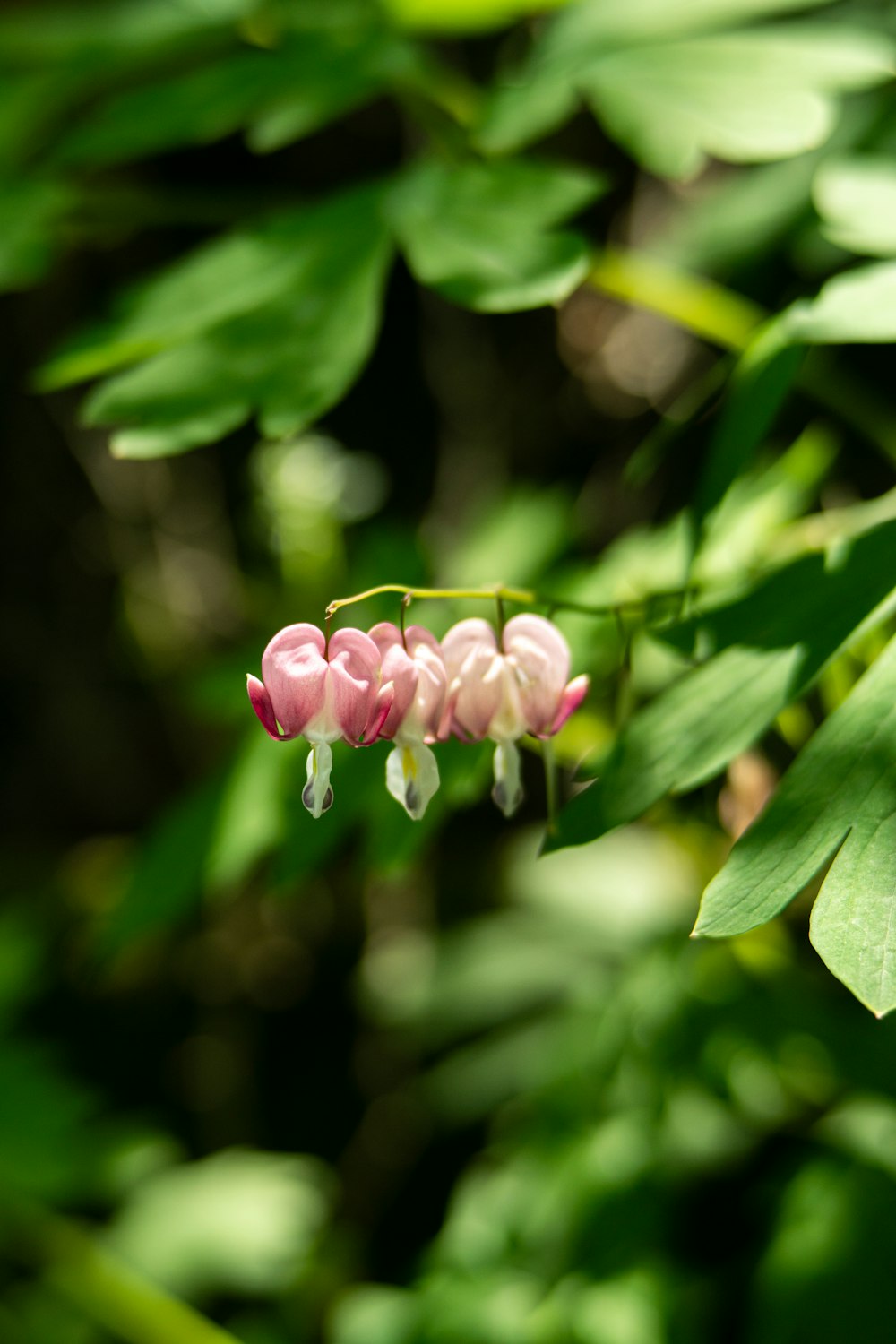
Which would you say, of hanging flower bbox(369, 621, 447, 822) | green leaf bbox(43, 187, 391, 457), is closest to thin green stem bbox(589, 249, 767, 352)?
green leaf bbox(43, 187, 391, 457)

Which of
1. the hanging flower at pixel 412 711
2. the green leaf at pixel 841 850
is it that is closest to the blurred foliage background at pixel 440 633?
the green leaf at pixel 841 850

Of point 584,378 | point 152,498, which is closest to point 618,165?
point 584,378

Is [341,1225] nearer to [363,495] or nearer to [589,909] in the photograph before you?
[589,909]

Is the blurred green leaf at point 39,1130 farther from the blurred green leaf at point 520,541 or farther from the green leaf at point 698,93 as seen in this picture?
the green leaf at point 698,93

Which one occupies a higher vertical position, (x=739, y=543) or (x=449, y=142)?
(x=449, y=142)

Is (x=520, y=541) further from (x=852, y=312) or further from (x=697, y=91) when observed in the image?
(x=852, y=312)

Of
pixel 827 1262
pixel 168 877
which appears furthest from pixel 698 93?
pixel 827 1262

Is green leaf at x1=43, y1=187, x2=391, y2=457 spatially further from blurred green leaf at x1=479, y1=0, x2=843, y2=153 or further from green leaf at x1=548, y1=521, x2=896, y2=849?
green leaf at x1=548, y1=521, x2=896, y2=849
